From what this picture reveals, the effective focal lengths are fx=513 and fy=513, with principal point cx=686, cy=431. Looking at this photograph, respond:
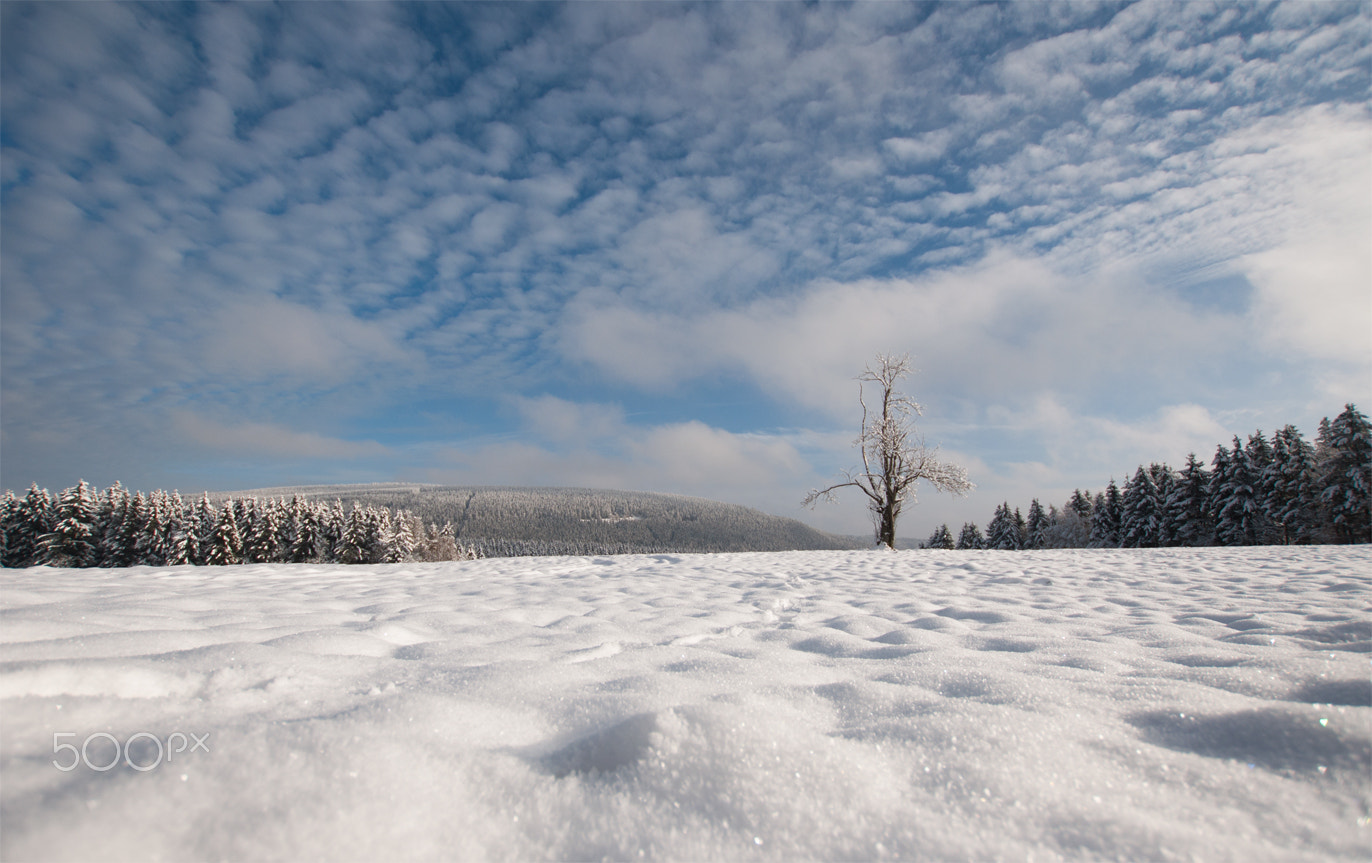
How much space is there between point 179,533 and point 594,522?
107m

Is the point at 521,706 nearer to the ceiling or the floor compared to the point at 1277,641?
nearer to the floor

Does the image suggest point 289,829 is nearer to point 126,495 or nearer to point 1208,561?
point 1208,561

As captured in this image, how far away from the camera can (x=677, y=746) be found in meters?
1.17

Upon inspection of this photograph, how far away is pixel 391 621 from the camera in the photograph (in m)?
3.11

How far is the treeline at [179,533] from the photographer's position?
32625mm

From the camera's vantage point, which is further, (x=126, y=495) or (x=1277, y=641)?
(x=126, y=495)

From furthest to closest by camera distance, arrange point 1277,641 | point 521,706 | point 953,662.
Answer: point 1277,641, point 953,662, point 521,706

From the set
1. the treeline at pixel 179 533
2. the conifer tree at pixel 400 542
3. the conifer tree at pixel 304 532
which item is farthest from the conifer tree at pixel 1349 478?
the conifer tree at pixel 304 532

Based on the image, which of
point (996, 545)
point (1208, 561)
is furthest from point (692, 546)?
point (1208, 561)

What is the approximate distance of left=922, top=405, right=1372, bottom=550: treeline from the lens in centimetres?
2353

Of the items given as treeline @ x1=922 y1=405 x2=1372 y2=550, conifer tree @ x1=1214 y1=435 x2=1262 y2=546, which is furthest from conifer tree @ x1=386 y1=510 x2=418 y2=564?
conifer tree @ x1=1214 y1=435 x2=1262 y2=546

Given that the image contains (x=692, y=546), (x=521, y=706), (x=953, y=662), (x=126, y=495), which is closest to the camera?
(x=521, y=706)

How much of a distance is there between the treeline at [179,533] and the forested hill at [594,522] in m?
71.9

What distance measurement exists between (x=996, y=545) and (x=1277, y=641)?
56.0 m
